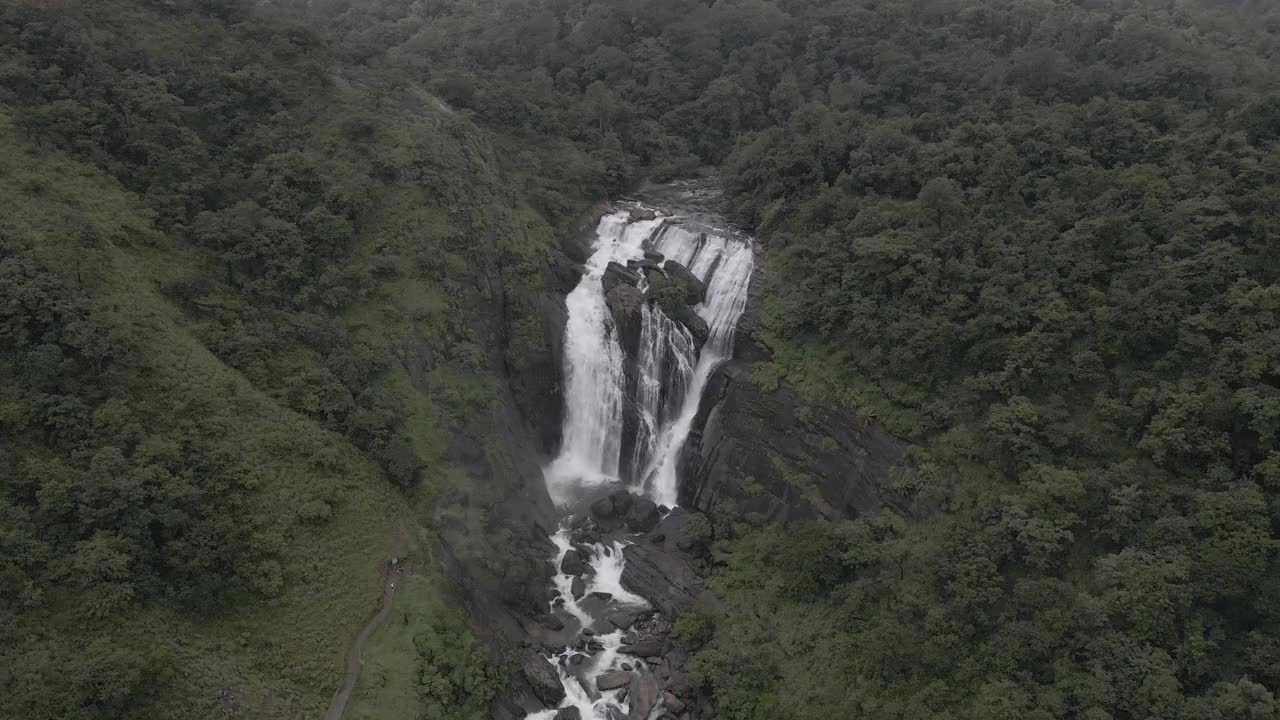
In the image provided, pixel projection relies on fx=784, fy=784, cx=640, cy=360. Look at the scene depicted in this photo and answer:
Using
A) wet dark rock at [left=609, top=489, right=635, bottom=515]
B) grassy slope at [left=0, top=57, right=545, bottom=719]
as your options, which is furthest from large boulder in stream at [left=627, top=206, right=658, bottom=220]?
wet dark rock at [left=609, top=489, right=635, bottom=515]

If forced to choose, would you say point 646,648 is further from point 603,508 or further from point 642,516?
point 603,508

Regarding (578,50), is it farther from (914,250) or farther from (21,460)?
(21,460)

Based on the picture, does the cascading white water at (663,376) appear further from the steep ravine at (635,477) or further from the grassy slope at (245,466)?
the grassy slope at (245,466)

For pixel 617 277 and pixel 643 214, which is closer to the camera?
pixel 617 277

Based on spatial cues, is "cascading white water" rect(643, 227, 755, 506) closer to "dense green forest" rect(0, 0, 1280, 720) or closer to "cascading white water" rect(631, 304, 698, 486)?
"cascading white water" rect(631, 304, 698, 486)

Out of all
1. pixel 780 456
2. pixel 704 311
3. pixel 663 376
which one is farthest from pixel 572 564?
pixel 704 311

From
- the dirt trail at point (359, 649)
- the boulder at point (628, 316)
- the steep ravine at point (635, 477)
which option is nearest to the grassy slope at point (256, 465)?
the dirt trail at point (359, 649)

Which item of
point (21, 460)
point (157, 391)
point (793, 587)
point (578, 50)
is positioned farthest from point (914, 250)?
point (578, 50)

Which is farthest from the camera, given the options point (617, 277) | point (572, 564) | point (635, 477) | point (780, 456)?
point (617, 277)
